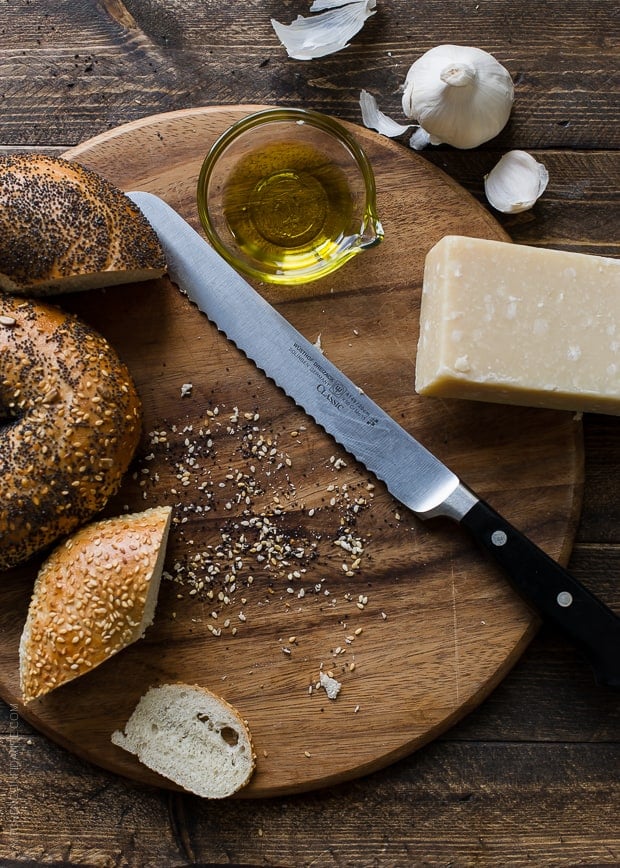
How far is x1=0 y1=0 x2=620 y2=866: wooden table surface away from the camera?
1.92m

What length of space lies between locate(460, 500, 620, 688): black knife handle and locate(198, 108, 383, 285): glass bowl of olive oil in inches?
29.5

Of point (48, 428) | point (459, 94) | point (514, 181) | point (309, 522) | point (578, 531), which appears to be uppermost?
point (459, 94)

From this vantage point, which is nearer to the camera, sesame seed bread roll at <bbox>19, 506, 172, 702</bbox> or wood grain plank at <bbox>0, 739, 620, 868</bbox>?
sesame seed bread roll at <bbox>19, 506, 172, 702</bbox>

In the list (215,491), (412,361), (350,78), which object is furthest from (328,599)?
(350,78)

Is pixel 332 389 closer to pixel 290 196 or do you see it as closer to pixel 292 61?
pixel 290 196

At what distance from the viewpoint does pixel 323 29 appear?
1961 millimetres

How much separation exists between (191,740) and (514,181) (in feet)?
5.39

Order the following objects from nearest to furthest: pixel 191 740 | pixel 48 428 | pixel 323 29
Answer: pixel 48 428, pixel 191 740, pixel 323 29

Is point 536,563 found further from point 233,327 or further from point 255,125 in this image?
point 255,125

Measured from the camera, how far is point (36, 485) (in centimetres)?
172

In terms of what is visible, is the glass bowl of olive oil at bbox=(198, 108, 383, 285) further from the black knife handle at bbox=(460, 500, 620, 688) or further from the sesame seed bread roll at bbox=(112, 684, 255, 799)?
the sesame seed bread roll at bbox=(112, 684, 255, 799)

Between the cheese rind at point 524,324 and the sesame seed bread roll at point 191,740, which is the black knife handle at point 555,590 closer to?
the cheese rind at point 524,324

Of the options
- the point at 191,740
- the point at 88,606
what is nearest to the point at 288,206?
the point at 88,606

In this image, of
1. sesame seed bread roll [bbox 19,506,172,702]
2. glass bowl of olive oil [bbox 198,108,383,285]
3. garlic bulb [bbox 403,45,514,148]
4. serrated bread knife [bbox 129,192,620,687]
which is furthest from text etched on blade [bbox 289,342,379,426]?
garlic bulb [bbox 403,45,514,148]
